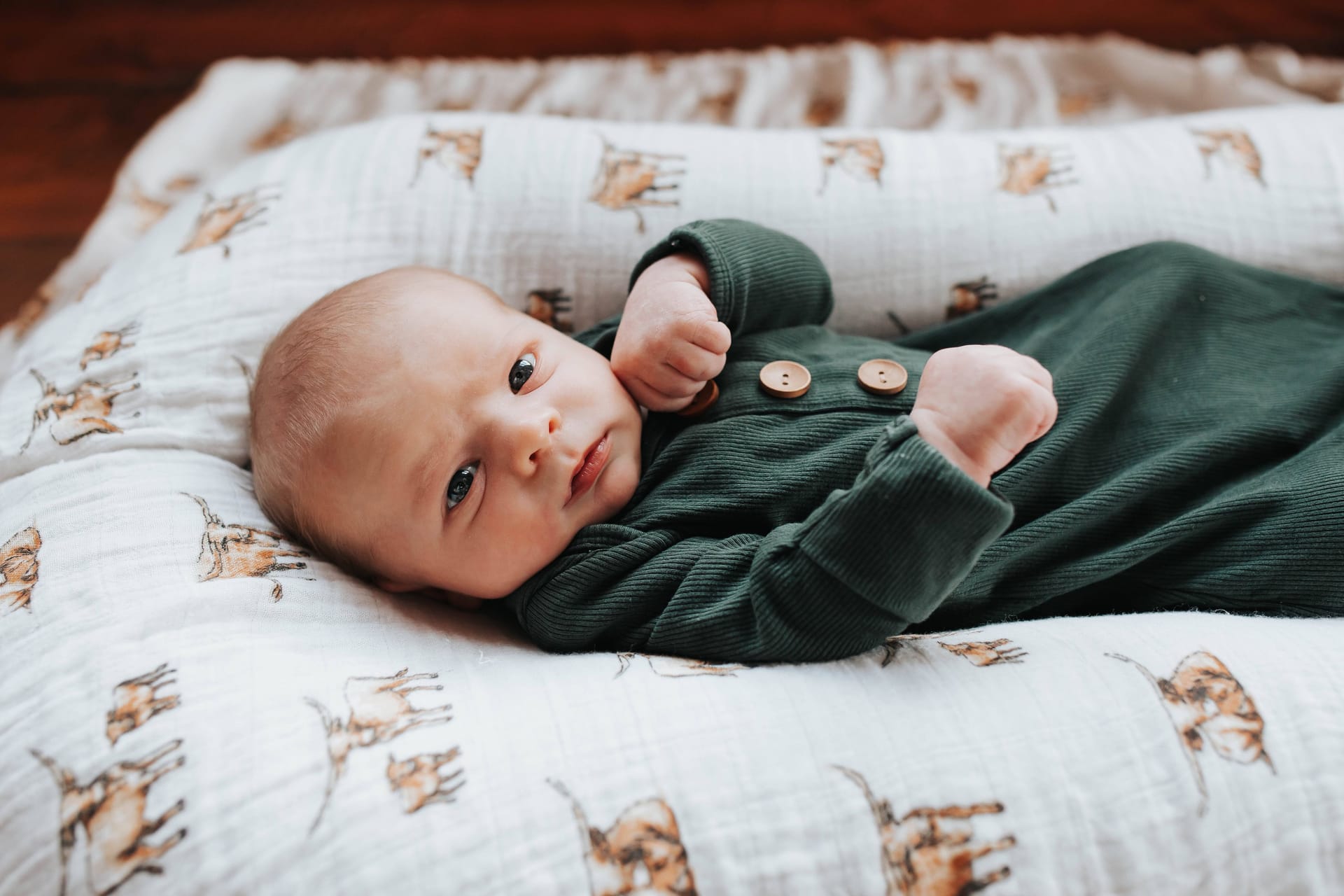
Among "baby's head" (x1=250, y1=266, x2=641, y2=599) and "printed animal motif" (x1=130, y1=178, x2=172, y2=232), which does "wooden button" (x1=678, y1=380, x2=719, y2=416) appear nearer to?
"baby's head" (x1=250, y1=266, x2=641, y2=599)

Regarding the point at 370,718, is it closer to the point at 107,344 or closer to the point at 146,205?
the point at 107,344

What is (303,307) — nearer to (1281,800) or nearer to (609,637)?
(609,637)

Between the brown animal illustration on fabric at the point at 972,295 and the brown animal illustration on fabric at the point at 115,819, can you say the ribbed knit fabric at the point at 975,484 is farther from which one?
the brown animal illustration on fabric at the point at 115,819

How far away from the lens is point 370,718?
66 centimetres

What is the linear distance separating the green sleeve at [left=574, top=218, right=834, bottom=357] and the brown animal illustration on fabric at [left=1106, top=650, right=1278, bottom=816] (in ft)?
1.46

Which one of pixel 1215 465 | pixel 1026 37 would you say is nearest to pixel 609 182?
pixel 1215 465

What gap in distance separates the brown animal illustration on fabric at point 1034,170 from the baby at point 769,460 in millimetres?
173

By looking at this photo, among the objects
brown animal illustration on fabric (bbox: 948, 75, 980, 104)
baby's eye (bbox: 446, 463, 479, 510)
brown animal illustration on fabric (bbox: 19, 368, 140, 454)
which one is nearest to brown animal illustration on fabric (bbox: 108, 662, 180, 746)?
baby's eye (bbox: 446, 463, 479, 510)

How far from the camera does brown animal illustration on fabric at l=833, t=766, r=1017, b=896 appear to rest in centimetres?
62

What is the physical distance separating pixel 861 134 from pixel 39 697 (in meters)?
0.99

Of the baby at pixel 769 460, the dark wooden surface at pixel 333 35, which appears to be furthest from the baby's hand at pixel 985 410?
the dark wooden surface at pixel 333 35

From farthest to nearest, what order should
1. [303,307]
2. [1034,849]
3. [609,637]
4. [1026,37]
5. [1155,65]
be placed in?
[1026,37] < [1155,65] < [303,307] < [609,637] < [1034,849]

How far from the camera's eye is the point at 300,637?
2.48 feet

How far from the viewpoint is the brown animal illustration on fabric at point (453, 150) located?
1.10 meters
